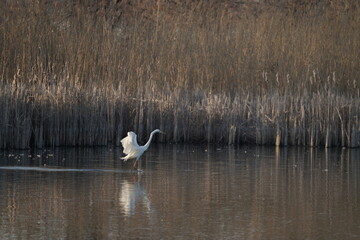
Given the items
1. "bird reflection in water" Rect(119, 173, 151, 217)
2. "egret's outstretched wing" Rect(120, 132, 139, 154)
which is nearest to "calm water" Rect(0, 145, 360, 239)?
"bird reflection in water" Rect(119, 173, 151, 217)

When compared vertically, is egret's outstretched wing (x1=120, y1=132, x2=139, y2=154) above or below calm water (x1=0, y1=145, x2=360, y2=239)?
above

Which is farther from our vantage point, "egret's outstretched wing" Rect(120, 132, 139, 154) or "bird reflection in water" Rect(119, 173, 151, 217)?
"egret's outstretched wing" Rect(120, 132, 139, 154)

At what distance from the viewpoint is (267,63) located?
14.9 meters

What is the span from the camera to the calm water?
6805mm

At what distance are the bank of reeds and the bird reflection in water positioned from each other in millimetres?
3576

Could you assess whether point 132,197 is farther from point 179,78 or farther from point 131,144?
point 179,78

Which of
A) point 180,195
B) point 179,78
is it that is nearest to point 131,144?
point 180,195

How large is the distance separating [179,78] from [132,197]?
6322 millimetres

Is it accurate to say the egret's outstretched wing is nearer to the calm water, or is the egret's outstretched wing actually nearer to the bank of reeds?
the calm water

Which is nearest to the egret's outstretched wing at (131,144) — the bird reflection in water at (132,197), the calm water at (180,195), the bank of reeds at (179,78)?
the calm water at (180,195)

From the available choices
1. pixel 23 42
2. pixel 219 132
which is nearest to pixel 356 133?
pixel 219 132

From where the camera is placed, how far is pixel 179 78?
14438 mm

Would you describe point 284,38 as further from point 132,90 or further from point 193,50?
point 132,90

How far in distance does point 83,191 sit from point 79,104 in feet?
14.7
